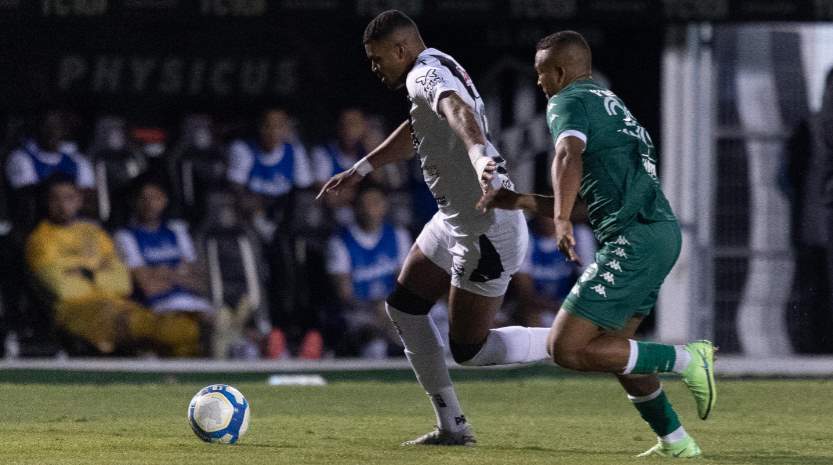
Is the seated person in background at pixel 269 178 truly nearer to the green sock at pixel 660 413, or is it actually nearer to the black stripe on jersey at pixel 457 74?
the black stripe on jersey at pixel 457 74

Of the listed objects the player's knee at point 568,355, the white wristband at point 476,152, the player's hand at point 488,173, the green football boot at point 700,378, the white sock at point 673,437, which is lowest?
the white sock at point 673,437

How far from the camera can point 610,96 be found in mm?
7812

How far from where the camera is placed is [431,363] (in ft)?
28.3

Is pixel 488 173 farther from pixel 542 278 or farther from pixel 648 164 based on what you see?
pixel 542 278

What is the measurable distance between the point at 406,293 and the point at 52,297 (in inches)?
293

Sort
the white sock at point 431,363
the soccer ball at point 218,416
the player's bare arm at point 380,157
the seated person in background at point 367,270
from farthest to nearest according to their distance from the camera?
the seated person in background at point 367,270 → the player's bare arm at point 380,157 → the white sock at point 431,363 → the soccer ball at point 218,416

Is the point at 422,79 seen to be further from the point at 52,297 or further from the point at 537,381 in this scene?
the point at 52,297

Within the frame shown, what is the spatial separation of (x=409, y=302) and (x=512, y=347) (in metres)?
0.55

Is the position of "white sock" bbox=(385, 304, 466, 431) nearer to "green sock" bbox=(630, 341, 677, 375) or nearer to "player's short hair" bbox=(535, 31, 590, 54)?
"green sock" bbox=(630, 341, 677, 375)

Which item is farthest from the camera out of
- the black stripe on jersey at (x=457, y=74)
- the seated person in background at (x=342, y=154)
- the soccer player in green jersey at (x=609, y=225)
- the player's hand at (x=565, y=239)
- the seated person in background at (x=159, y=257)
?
the seated person in background at (x=342, y=154)

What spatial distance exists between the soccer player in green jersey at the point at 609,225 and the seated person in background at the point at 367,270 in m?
8.06

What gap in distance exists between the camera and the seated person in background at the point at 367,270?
15.8m

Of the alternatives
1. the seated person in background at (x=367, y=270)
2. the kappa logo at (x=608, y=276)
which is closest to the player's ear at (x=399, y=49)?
the kappa logo at (x=608, y=276)

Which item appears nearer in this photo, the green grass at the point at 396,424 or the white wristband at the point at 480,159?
the white wristband at the point at 480,159
